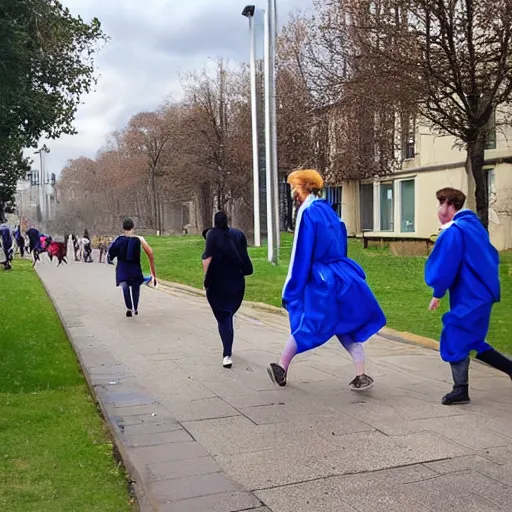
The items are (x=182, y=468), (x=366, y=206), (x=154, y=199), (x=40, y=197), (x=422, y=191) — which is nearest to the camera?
(x=182, y=468)

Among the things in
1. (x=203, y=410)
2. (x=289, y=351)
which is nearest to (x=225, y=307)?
(x=289, y=351)

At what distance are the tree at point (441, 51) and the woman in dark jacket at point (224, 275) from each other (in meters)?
9.60

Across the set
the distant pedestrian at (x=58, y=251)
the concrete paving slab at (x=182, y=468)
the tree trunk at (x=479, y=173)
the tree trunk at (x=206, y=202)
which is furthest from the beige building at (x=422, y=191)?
the concrete paving slab at (x=182, y=468)

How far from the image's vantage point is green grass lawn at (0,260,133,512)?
378cm

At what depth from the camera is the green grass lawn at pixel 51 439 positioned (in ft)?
12.4

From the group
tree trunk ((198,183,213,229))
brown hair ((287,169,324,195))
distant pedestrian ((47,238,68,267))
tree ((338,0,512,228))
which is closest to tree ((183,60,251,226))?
tree trunk ((198,183,213,229))

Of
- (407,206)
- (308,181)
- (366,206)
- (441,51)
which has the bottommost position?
(308,181)

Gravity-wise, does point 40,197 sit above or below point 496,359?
above

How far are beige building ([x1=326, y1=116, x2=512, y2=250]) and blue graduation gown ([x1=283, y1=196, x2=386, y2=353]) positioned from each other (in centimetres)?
2020

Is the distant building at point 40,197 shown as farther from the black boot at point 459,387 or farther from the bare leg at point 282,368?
the black boot at point 459,387

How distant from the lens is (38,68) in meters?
9.40

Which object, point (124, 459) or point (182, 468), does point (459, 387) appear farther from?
point (124, 459)

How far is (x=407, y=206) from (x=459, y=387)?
98.2ft

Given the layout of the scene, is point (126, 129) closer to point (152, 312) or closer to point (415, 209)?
point (415, 209)
